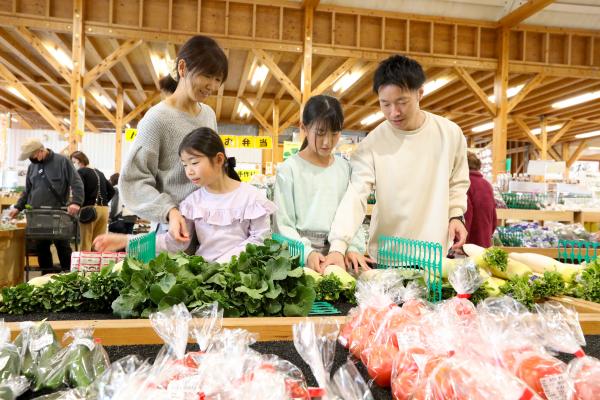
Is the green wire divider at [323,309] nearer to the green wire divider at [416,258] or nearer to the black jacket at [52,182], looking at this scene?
the green wire divider at [416,258]

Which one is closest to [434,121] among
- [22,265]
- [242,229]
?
[242,229]

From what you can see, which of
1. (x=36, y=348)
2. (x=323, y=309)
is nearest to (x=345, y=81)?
(x=323, y=309)

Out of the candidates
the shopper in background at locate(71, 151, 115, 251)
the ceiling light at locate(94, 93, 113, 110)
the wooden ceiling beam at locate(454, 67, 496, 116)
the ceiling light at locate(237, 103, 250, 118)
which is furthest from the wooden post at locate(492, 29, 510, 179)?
the ceiling light at locate(94, 93, 113, 110)

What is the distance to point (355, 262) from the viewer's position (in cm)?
169

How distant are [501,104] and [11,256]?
26.6 ft

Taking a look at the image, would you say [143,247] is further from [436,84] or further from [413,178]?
[436,84]

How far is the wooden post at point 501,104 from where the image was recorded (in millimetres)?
8289

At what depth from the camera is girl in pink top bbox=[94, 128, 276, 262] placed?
1860mm

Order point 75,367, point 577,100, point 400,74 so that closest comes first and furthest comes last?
1. point 75,367
2. point 400,74
3. point 577,100

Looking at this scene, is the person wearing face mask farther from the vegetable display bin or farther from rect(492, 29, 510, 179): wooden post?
rect(492, 29, 510, 179): wooden post

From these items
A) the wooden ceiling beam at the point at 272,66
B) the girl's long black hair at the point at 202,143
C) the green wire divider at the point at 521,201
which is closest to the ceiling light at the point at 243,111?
the wooden ceiling beam at the point at 272,66

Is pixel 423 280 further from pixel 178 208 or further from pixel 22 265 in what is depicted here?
pixel 22 265

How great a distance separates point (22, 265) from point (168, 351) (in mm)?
4517

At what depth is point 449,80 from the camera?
10406mm
